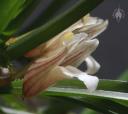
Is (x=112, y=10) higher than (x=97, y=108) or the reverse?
higher

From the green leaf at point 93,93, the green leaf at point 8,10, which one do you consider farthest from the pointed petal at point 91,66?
the green leaf at point 8,10

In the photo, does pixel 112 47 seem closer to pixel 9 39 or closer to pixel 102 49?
pixel 102 49

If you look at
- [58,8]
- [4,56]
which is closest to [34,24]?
[58,8]

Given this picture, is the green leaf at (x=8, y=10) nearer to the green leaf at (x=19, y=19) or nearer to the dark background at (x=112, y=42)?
the green leaf at (x=19, y=19)

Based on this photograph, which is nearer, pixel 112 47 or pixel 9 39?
pixel 9 39

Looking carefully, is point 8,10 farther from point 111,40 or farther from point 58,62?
point 111,40

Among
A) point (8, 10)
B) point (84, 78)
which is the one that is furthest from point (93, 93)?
point (8, 10)
